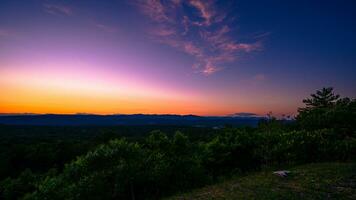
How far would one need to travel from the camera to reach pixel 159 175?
2638cm

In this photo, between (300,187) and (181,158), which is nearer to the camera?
(300,187)

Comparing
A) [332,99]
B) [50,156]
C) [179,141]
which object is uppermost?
[332,99]

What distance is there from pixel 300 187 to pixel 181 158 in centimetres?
1550

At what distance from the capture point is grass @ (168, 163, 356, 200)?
15242 millimetres

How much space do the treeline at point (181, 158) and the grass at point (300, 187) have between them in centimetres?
806

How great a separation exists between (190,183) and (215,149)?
12296mm

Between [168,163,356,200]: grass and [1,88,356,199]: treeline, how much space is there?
26.5ft

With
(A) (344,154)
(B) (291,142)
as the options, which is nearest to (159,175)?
(B) (291,142)

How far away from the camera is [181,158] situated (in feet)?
100

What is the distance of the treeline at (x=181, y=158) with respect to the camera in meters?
23.7

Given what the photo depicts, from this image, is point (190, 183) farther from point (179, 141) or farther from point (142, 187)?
point (179, 141)

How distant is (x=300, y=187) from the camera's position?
16.8 m

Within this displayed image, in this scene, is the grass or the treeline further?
the treeline

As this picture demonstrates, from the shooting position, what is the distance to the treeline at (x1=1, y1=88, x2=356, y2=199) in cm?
2371
